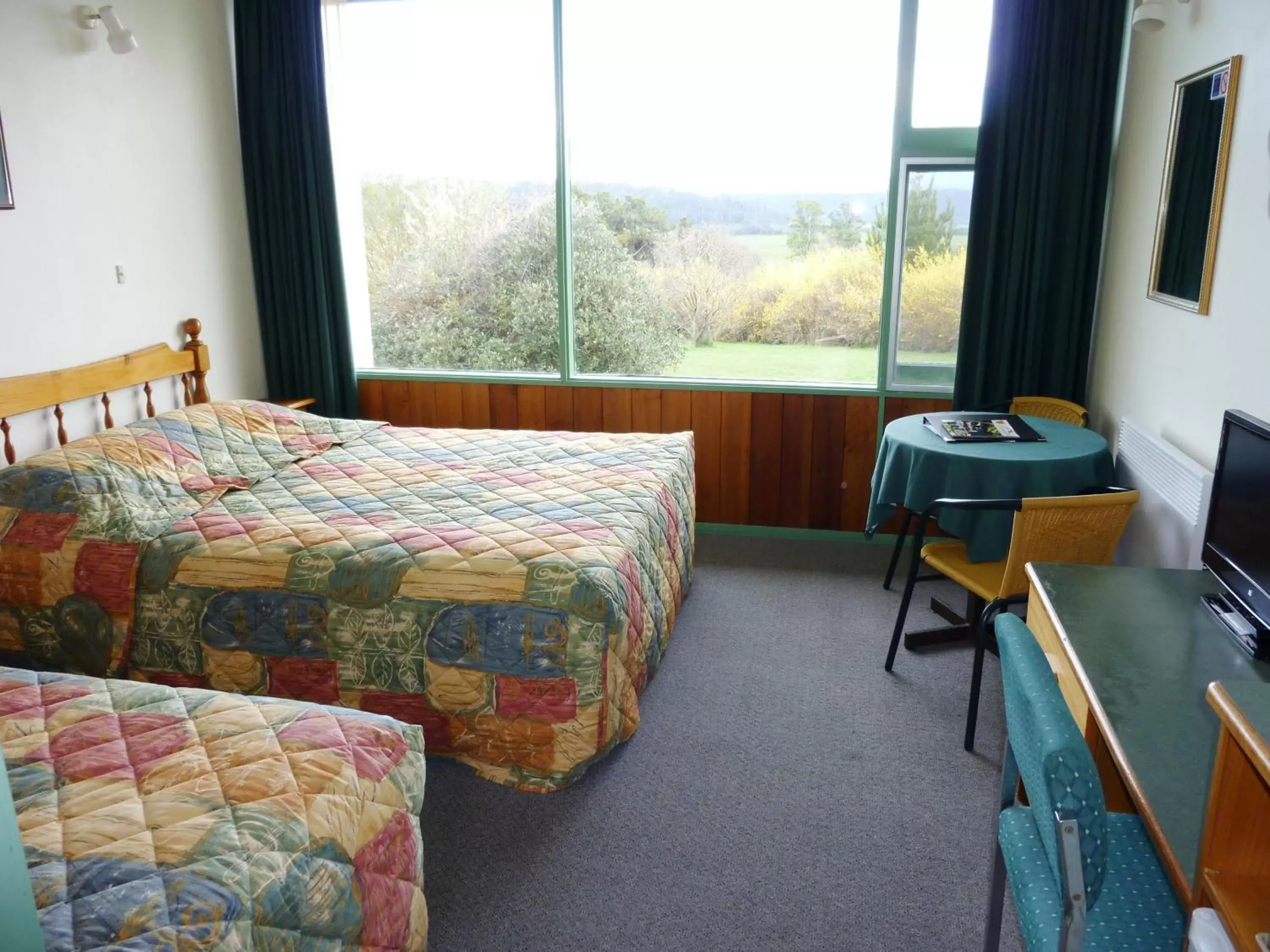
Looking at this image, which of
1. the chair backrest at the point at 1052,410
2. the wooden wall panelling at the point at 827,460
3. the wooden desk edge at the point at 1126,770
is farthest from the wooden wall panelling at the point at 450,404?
the wooden desk edge at the point at 1126,770

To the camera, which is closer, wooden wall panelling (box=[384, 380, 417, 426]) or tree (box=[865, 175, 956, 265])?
tree (box=[865, 175, 956, 265])

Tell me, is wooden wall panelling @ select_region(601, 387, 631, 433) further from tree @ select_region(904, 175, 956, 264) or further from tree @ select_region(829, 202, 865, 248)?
tree @ select_region(904, 175, 956, 264)

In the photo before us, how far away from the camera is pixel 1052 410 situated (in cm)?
398

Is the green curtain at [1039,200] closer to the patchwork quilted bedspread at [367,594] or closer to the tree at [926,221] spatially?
the tree at [926,221]

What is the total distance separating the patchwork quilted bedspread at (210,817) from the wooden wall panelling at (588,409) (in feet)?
9.73

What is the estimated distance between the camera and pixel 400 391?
4.97 m

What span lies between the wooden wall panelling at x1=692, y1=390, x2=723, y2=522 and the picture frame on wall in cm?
287

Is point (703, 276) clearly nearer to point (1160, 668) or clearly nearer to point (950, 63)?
point (950, 63)

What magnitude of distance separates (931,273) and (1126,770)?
10.6 ft

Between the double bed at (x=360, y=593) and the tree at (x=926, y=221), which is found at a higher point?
the tree at (x=926, y=221)

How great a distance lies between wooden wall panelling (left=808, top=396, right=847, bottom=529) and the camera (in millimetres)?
4492

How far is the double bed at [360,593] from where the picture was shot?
2.56 m

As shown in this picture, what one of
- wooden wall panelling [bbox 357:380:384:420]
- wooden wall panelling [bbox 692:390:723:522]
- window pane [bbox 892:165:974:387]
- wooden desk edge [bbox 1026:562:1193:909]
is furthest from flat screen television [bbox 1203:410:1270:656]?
wooden wall panelling [bbox 357:380:384:420]

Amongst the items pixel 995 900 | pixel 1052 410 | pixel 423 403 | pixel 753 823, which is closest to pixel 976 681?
pixel 753 823
